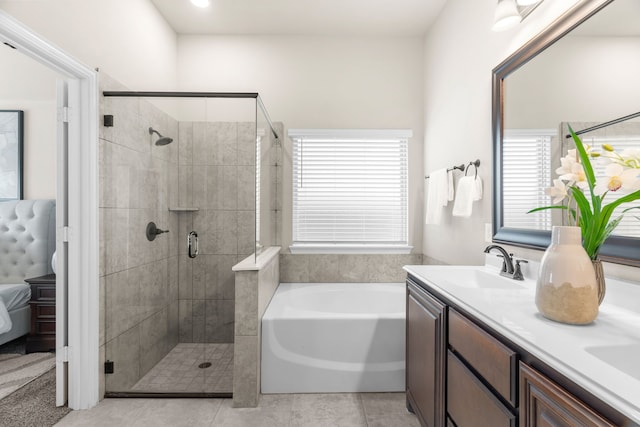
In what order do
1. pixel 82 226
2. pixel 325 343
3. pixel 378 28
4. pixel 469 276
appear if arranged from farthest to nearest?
pixel 378 28 → pixel 325 343 → pixel 82 226 → pixel 469 276

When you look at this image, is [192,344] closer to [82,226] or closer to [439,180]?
[82,226]

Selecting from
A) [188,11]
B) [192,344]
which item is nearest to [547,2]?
[188,11]

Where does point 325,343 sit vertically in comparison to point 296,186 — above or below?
below

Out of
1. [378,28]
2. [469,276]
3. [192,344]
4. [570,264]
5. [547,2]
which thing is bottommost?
[192,344]

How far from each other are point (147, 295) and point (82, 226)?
0.62 m

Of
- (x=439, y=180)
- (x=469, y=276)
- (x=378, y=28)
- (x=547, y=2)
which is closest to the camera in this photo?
(x=547, y=2)

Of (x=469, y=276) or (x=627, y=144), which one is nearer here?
(x=627, y=144)

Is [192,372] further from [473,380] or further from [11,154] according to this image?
[11,154]

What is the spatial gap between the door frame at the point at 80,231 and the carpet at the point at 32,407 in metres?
0.09

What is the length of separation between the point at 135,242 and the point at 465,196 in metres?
2.23

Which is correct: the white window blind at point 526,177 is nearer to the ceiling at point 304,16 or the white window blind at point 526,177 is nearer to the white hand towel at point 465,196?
the white hand towel at point 465,196

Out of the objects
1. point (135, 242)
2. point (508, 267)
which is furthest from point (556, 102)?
point (135, 242)

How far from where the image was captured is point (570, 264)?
1.00 metres

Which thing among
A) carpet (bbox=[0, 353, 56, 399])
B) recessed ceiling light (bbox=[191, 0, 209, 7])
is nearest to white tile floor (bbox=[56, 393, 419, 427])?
carpet (bbox=[0, 353, 56, 399])
